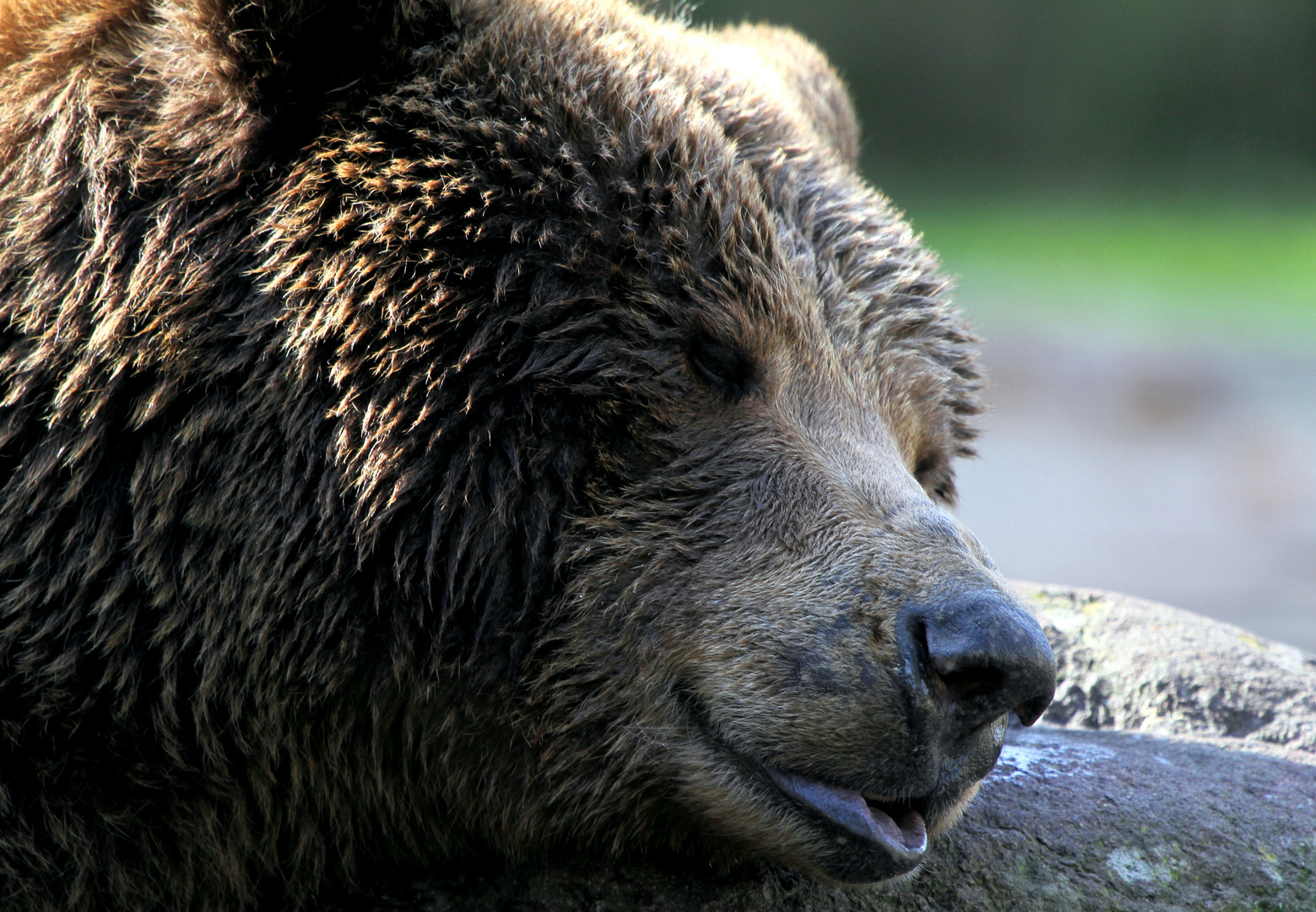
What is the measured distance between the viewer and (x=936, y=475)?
3580 millimetres

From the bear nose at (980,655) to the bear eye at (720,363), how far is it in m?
0.66

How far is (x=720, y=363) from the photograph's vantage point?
9.52ft

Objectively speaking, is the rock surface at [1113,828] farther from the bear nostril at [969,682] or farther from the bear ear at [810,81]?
the bear ear at [810,81]

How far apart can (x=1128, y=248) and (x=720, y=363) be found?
20231mm

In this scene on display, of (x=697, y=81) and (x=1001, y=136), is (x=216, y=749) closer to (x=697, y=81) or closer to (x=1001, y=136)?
(x=697, y=81)

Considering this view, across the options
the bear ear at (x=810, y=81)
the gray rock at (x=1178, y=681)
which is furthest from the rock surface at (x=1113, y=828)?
the bear ear at (x=810, y=81)

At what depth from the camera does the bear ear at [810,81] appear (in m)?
4.02

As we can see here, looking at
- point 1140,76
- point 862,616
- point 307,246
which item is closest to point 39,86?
point 307,246

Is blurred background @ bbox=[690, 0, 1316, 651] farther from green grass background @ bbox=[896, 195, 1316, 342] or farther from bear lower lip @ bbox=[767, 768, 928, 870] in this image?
bear lower lip @ bbox=[767, 768, 928, 870]

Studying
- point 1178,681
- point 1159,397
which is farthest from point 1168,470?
point 1178,681

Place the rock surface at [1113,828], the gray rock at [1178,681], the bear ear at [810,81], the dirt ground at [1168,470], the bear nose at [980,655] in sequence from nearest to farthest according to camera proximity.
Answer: the bear nose at [980,655], the rock surface at [1113,828], the bear ear at [810,81], the gray rock at [1178,681], the dirt ground at [1168,470]

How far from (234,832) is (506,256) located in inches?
53.0

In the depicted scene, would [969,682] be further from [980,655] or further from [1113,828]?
[1113,828]

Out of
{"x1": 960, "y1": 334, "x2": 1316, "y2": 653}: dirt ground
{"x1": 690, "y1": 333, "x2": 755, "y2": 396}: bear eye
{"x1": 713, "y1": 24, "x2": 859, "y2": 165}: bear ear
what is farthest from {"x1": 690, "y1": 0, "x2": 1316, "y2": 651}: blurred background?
{"x1": 690, "y1": 333, "x2": 755, "y2": 396}: bear eye
